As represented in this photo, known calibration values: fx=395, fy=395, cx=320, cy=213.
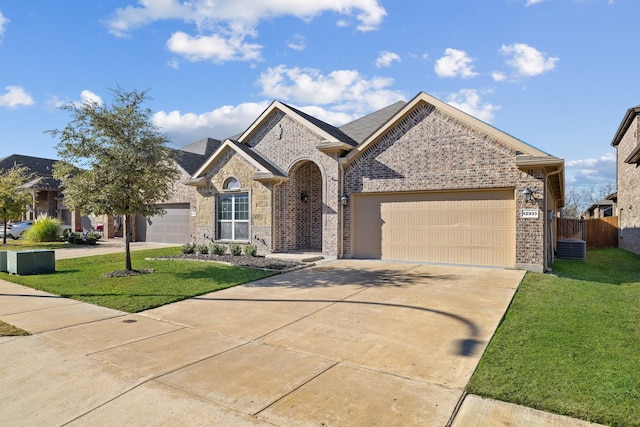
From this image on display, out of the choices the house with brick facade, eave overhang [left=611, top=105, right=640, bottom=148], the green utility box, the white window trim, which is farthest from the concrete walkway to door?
eave overhang [left=611, top=105, right=640, bottom=148]

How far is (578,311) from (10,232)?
32543 millimetres

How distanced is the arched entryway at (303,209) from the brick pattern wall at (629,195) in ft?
45.7

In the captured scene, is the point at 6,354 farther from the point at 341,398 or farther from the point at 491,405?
the point at 491,405

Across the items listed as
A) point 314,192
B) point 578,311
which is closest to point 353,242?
point 314,192

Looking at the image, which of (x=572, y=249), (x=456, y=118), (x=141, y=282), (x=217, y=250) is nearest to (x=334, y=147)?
(x=456, y=118)

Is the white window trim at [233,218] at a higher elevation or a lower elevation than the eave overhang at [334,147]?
lower

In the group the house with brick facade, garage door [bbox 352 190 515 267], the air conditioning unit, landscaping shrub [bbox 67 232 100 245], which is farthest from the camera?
landscaping shrub [bbox 67 232 100 245]

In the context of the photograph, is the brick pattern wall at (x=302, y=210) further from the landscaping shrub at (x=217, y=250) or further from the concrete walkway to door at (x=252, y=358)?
the concrete walkway to door at (x=252, y=358)

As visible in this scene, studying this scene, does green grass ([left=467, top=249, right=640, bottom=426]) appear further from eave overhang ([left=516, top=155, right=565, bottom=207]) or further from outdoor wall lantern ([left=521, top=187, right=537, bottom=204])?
eave overhang ([left=516, top=155, right=565, bottom=207])

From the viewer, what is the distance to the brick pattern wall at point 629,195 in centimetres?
1841

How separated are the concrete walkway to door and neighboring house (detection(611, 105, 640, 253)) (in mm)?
14797

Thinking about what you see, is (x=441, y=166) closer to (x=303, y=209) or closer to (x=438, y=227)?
(x=438, y=227)

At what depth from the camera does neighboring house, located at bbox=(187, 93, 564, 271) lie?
11.6m

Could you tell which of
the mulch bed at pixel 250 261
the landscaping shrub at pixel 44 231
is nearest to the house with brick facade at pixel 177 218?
the landscaping shrub at pixel 44 231
